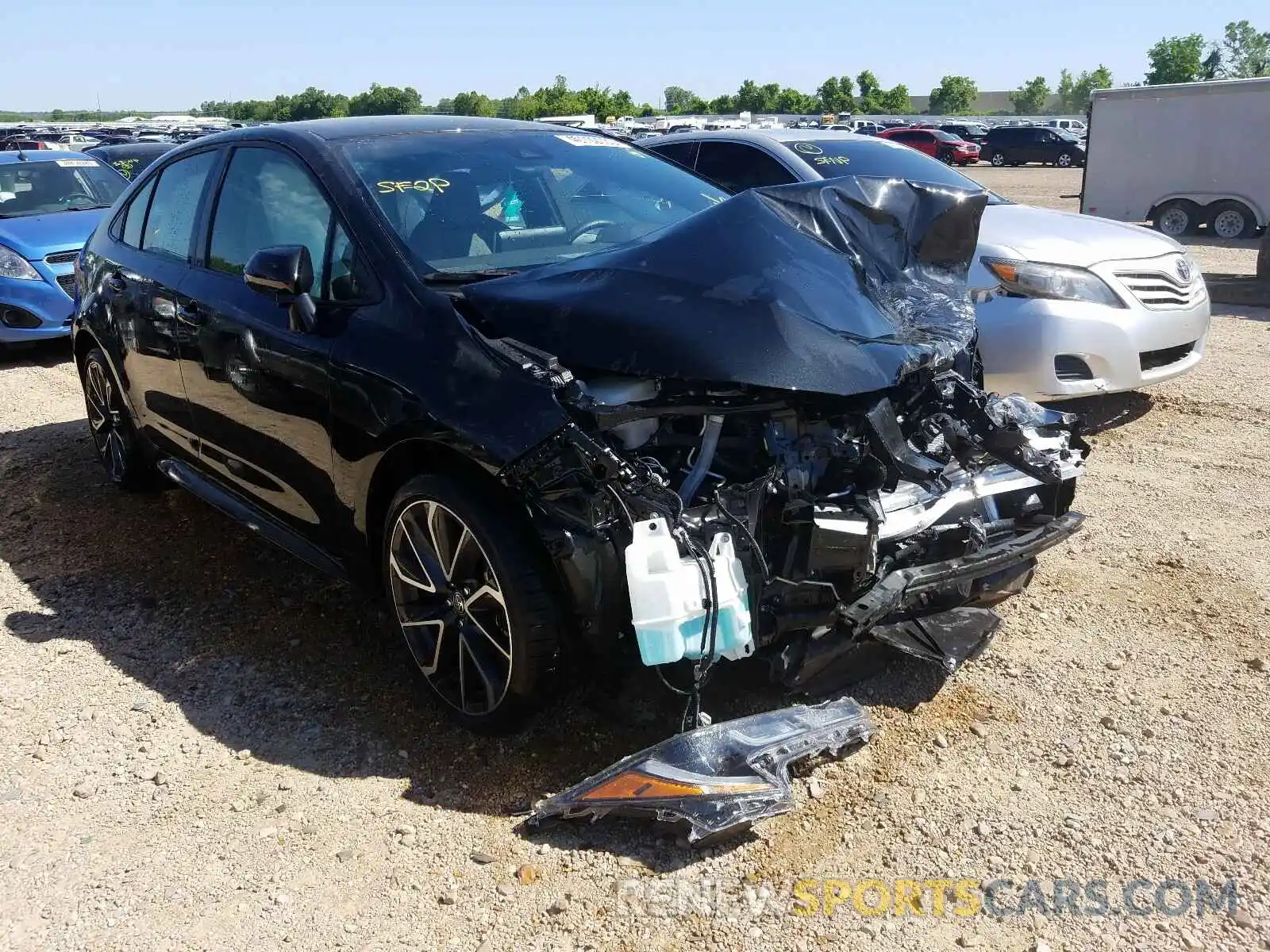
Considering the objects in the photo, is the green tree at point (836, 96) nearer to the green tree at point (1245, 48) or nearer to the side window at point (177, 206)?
the green tree at point (1245, 48)

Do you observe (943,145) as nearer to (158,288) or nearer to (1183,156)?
(1183,156)

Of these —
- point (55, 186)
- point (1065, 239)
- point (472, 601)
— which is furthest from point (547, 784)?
point (55, 186)

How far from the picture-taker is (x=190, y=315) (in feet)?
13.6

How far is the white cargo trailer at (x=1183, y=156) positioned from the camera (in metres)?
15.3

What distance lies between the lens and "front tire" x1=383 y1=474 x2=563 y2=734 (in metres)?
2.87

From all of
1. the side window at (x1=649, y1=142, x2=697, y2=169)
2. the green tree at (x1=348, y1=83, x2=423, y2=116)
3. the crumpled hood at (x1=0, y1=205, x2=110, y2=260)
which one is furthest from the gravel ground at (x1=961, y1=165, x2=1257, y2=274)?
the green tree at (x1=348, y1=83, x2=423, y2=116)

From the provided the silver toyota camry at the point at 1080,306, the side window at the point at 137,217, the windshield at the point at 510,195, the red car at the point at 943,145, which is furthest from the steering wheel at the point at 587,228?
the red car at the point at 943,145

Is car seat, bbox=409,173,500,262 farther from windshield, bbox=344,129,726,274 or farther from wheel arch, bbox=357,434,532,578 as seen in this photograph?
wheel arch, bbox=357,434,532,578

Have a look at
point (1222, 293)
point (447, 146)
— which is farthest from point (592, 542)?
point (1222, 293)

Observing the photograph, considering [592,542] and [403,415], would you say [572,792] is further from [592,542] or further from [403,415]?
[403,415]

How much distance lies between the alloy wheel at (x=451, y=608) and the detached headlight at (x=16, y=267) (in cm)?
711

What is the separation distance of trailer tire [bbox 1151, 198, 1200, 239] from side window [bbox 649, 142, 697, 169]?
11.5 m

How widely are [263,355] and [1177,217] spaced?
16.5 metres

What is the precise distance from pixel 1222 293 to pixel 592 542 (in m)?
9.71
